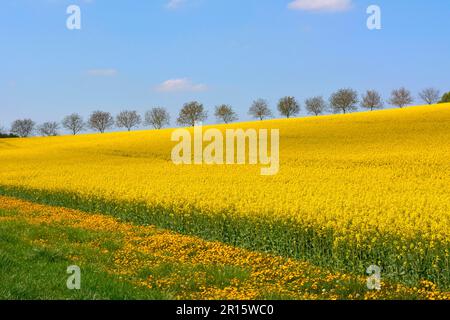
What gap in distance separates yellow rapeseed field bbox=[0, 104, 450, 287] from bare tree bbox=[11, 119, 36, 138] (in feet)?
279

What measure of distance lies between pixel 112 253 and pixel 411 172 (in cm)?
1824

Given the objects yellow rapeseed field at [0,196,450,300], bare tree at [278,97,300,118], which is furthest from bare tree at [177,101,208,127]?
yellow rapeseed field at [0,196,450,300]

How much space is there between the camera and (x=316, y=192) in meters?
19.5

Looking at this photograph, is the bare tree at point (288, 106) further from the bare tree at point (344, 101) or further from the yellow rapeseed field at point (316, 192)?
the yellow rapeseed field at point (316, 192)

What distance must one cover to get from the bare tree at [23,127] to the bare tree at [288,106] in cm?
6228

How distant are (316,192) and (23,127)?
120 m

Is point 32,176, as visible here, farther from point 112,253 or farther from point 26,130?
point 26,130

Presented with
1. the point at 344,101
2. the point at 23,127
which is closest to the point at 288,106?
the point at 344,101

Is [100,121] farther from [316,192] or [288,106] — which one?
[316,192]

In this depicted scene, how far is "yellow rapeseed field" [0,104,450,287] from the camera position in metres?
12.3

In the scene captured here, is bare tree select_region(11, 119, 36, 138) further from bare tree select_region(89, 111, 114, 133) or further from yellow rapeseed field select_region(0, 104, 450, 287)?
yellow rapeseed field select_region(0, 104, 450, 287)

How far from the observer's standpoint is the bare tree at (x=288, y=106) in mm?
104000

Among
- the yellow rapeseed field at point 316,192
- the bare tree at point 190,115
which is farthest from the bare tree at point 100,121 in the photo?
the yellow rapeseed field at point 316,192
